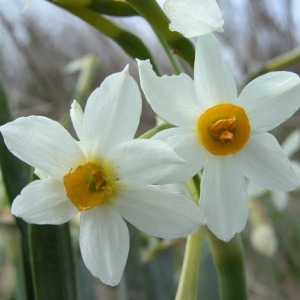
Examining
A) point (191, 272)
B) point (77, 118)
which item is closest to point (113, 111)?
point (77, 118)

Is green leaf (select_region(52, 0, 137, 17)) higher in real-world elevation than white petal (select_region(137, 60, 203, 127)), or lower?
higher

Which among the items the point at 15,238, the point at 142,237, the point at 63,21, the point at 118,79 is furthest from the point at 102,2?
the point at 63,21

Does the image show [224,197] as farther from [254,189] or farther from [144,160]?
[254,189]

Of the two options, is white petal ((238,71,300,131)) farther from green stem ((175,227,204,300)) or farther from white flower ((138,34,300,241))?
green stem ((175,227,204,300))

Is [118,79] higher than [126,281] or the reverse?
higher

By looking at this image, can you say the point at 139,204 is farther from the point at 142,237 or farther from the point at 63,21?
the point at 63,21

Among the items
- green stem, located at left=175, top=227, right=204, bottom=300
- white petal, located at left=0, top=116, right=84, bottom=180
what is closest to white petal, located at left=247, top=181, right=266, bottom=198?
green stem, located at left=175, top=227, right=204, bottom=300

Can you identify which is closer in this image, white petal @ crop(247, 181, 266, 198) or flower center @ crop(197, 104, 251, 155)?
flower center @ crop(197, 104, 251, 155)

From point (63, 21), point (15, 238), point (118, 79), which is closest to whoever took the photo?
point (118, 79)
